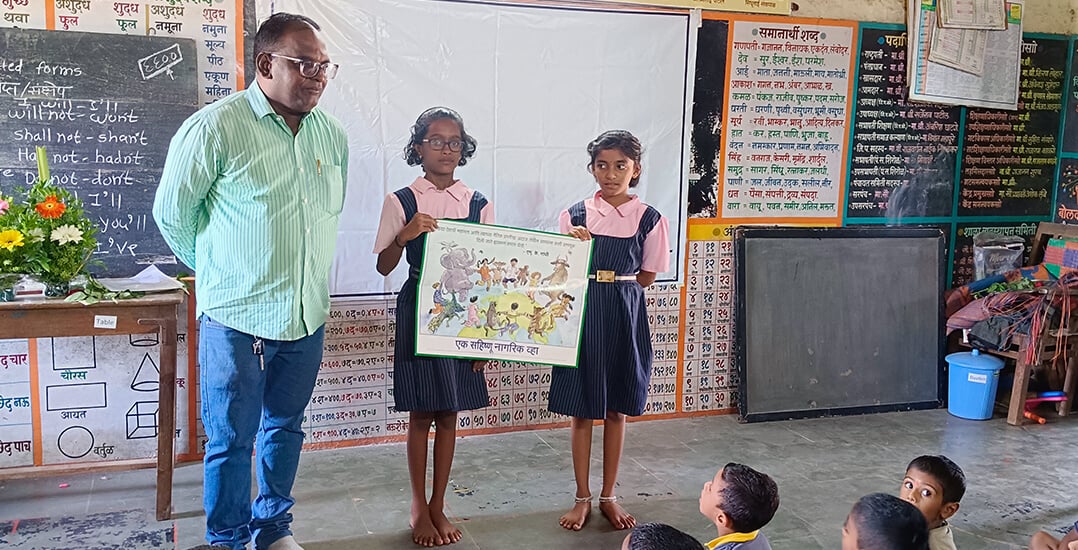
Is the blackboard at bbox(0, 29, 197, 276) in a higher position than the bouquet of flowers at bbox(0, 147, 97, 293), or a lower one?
higher

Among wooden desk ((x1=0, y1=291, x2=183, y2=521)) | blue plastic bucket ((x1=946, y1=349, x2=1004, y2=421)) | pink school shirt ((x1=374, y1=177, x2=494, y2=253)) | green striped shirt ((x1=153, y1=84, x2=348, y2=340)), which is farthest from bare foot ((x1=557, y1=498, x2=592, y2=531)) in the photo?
blue plastic bucket ((x1=946, y1=349, x2=1004, y2=421))

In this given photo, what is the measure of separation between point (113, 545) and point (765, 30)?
3637mm

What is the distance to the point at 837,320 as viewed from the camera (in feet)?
16.2

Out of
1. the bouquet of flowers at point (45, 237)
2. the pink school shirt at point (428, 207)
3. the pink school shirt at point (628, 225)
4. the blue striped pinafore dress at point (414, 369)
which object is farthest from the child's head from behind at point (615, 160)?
the bouquet of flowers at point (45, 237)

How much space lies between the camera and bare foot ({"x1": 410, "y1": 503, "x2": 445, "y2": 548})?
321 centimetres

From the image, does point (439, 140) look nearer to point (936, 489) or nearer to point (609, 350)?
point (609, 350)

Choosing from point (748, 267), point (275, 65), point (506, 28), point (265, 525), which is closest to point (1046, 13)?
point (748, 267)

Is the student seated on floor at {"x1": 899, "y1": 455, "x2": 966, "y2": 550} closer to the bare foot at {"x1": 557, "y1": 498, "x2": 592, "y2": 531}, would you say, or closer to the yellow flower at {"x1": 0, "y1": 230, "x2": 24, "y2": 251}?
the bare foot at {"x1": 557, "y1": 498, "x2": 592, "y2": 531}

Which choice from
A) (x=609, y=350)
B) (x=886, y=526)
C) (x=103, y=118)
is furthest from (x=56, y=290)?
(x=886, y=526)

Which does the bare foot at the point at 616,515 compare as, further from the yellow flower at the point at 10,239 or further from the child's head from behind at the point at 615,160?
the yellow flower at the point at 10,239

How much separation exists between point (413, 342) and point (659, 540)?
5.00ft

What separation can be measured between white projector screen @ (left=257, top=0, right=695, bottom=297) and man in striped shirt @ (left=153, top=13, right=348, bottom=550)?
42.5 inches

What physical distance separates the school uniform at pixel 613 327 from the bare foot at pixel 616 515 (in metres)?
0.35

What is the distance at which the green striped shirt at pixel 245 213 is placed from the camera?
2762 mm
